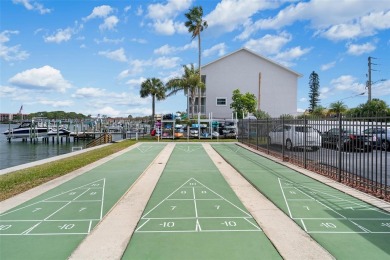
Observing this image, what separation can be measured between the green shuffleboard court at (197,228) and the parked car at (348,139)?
3953 mm

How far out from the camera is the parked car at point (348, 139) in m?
9.55

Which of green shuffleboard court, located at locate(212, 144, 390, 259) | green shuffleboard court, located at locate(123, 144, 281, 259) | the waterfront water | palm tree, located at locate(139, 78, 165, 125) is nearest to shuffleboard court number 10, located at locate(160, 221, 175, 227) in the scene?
green shuffleboard court, located at locate(123, 144, 281, 259)

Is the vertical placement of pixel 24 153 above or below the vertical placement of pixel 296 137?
below

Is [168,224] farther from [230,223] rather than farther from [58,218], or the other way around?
[58,218]

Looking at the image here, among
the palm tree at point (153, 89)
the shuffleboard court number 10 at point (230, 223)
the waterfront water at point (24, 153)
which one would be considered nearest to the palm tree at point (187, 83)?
the palm tree at point (153, 89)

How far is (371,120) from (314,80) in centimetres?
8744

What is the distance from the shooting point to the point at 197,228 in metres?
6.12

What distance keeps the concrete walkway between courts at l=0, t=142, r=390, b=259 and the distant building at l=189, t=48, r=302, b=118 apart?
128ft

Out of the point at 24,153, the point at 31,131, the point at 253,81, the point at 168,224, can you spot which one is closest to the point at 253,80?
the point at 253,81

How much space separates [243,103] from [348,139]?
34443 mm

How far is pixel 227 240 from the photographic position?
552 centimetres

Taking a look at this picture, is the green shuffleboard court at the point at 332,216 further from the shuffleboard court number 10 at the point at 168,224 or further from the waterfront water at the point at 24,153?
the waterfront water at the point at 24,153

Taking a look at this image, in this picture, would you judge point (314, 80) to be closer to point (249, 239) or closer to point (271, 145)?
point (271, 145)

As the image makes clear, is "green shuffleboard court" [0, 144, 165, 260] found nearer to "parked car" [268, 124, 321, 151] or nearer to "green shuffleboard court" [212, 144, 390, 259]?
"green shuffleboard court" [212, 144, 390, 259]
